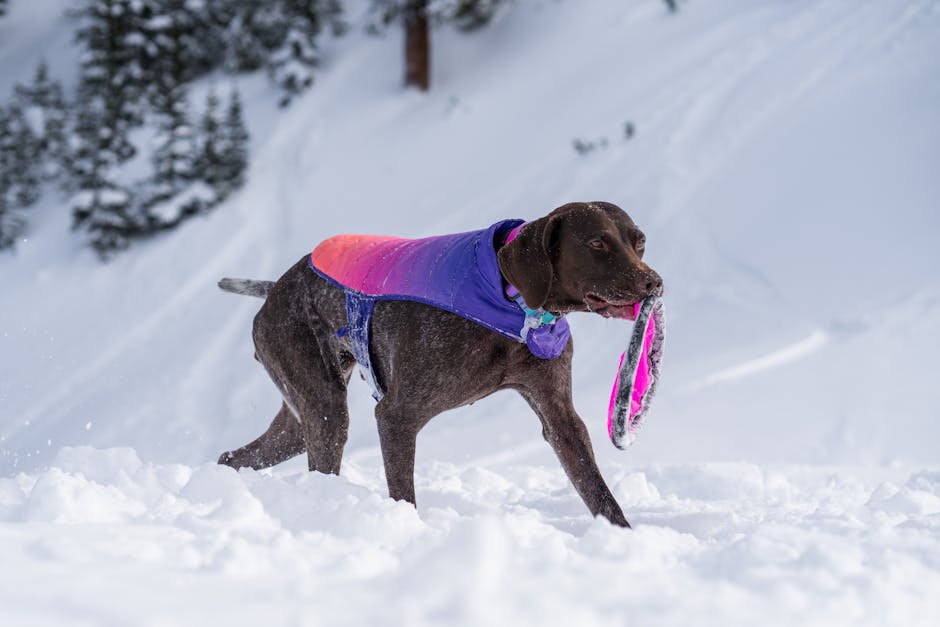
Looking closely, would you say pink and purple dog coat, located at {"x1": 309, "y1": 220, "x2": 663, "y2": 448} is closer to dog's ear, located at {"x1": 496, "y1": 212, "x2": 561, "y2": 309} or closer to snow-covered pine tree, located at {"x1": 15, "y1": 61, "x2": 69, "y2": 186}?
dog's ear, located at {"x1": 496, "y1": 212, "x2": 561, "y2": 309}

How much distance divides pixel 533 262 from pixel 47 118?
20636 millimetres

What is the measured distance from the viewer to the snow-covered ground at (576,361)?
184 cm

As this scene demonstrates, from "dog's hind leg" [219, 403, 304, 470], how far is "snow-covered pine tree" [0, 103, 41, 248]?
16062mm

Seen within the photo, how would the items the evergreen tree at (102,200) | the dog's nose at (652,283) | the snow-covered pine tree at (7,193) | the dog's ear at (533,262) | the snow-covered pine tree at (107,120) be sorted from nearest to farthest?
the dog's nose at (652,283) → the dog's ear at (533,262) → the evergreen tree at (102,200) → the snow-covered pine tree at (107,120) → the snow-covered pine tree at (7,193)

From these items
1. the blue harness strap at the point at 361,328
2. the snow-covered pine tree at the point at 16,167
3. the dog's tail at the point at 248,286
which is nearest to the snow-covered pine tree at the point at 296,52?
the snow-covered pine tree at the point at 16,167

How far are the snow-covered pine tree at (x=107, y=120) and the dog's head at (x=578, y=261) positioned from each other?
14380 mm

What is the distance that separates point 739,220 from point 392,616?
790 centimetres

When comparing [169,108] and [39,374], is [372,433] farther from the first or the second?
[169,108]

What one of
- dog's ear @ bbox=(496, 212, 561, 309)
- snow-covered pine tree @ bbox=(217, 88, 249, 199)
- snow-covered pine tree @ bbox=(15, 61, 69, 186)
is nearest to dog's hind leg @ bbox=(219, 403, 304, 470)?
dog's ear @ bbox=(496, 212, 561, 309)

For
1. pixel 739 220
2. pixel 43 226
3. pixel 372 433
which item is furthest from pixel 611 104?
pixel 43 226

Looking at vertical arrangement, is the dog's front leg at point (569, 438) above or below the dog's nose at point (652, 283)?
below

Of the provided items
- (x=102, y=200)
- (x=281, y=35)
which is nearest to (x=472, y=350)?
(x=102, y=200)

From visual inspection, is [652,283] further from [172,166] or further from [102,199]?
[102,199]

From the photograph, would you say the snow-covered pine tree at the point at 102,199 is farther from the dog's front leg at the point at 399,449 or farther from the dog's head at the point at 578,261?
the dog's head at the point at 578,261
